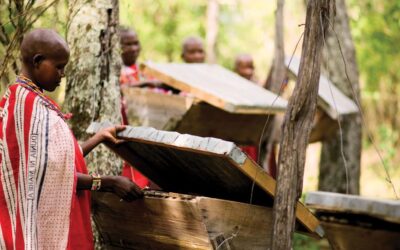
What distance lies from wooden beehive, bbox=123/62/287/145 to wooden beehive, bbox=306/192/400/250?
1.88 metres

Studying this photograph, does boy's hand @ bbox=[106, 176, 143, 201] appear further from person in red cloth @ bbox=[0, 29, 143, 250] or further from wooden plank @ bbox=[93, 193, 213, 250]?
person in red cloth @ bbox=[0, 29, 143, 250]

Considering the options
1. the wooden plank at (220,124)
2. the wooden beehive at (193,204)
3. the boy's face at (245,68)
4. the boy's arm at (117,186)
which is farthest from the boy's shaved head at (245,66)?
the boy's arm at (117,186)

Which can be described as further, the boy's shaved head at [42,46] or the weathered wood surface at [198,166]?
the boy's shaved head at [42,46]

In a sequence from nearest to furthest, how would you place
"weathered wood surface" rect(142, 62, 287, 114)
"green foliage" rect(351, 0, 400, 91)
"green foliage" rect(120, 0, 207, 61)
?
"weathered wood surface" rect(142, 62, 287, 114), "green foliage" rect(351, 0, 400, 91), "green foliage" rect(120, 0, 207, 61)

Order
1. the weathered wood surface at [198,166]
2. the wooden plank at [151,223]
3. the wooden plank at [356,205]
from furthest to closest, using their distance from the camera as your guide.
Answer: the wooden plank at [356,205]
the wooden plank at [151,223]
the weathered wood surface at [198,166]

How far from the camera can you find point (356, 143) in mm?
8797

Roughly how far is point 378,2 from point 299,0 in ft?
8.99

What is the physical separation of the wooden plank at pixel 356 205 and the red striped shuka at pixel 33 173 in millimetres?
1275

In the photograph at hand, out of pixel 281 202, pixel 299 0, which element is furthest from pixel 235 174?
pixel 299 0

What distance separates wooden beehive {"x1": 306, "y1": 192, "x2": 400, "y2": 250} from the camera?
3.68 meters

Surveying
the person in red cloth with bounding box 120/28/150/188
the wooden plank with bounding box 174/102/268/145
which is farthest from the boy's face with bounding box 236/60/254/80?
the person in red cloth with bounding box 120/28/150/188

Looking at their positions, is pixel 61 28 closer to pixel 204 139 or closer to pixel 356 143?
pixel 204 139

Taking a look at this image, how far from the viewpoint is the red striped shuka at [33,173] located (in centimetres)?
353

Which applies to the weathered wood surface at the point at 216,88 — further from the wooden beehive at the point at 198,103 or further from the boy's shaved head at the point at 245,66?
the boy's shaved head at the point at 245,66
